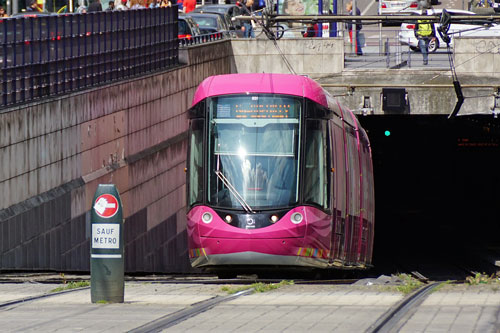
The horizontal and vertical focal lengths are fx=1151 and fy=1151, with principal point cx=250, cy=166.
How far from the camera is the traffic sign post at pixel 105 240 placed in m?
11.4

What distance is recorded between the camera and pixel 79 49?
22109mm

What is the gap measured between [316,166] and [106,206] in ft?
21.1

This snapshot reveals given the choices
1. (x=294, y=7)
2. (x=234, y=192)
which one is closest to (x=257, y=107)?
(x=234, y=192)

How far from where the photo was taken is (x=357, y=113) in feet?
110

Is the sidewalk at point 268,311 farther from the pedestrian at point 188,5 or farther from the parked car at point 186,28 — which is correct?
the pedestrian at point 188,5

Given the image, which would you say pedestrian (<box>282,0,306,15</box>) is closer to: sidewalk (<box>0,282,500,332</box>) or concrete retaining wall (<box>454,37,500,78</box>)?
concrete retaining wall (<box>454,37,500,78</box>)

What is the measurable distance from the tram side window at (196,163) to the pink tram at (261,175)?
15mm

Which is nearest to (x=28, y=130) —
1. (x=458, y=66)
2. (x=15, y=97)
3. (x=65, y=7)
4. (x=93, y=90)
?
(x=15, y=97)

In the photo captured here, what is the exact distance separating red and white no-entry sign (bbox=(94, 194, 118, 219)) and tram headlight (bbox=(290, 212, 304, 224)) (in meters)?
5.86

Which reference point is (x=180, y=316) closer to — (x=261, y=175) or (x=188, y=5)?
(x=261, y=175)

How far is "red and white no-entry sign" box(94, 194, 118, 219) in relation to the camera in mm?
11438

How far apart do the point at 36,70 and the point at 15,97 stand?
48.1 inches

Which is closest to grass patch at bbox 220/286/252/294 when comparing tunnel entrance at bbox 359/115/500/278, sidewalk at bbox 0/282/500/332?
sidewalk at bbox 0/282/500/332

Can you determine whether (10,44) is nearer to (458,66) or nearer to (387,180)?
(458,66)
